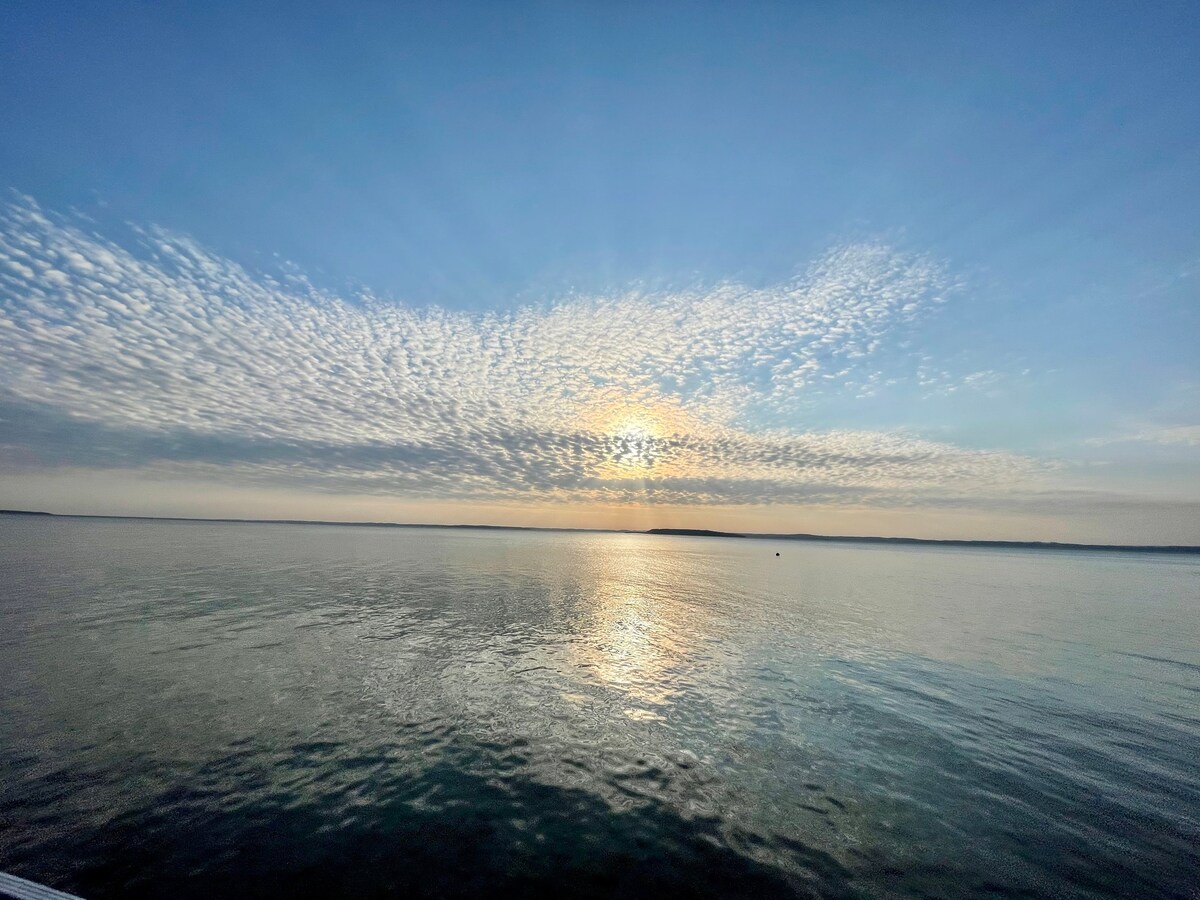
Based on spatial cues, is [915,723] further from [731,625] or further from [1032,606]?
[1032,606]

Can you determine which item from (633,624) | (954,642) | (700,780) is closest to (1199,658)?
(954,642)

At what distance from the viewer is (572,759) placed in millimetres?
16062

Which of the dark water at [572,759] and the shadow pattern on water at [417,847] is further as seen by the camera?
the dark water at [572,759]

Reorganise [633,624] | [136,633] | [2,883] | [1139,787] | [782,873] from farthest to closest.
A: [633,624], [136,633], [1139,787], [782,873], [2,883]

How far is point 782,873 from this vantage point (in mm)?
11148

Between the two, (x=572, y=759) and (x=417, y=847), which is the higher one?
(x=417, y=847)

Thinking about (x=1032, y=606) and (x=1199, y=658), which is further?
(x=1032, y=606)

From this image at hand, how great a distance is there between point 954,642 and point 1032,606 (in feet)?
111

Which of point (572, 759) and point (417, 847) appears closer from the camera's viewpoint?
point (417, 847)

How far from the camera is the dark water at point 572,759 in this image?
1106 cm

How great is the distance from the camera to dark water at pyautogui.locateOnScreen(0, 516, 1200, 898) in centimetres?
1106

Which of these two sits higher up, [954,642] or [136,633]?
[136,633]

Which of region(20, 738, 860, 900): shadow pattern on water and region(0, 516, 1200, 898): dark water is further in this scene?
region(0, 516, 1200, 898): dark water

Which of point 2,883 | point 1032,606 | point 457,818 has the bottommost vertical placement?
point 1032,606
